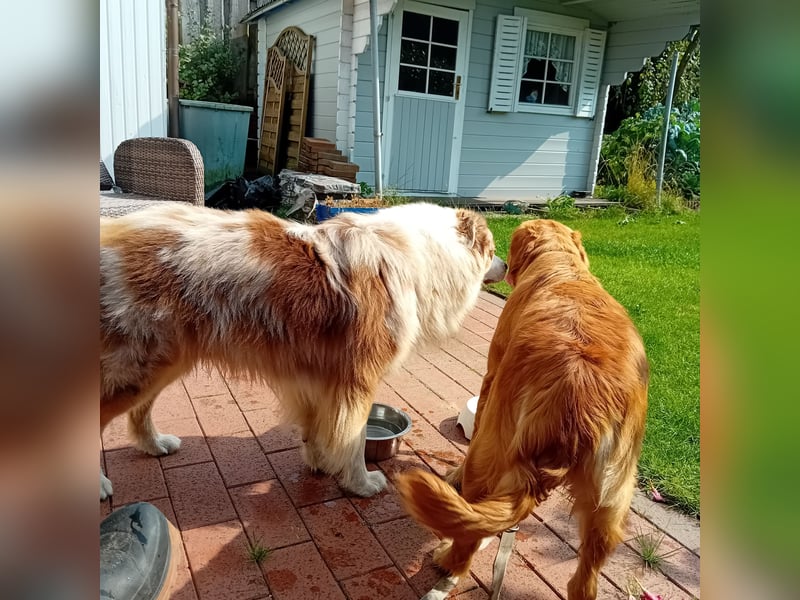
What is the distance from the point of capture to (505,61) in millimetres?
10422

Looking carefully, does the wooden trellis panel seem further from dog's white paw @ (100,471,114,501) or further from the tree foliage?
the tree foliage

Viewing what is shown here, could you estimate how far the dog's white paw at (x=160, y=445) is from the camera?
299cm

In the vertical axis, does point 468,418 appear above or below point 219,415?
above

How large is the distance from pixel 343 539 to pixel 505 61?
31.9 feet

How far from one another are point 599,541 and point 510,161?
1011 centimetres

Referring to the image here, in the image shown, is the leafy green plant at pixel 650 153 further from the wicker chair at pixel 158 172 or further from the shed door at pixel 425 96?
the wicker chair at pixel 158 172

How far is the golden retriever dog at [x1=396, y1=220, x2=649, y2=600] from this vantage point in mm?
1638

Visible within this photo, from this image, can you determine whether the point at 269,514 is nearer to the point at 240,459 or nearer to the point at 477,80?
the point at 240,459

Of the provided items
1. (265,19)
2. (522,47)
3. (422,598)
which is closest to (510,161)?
(522,47)

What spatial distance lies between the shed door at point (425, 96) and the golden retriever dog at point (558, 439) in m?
8.22

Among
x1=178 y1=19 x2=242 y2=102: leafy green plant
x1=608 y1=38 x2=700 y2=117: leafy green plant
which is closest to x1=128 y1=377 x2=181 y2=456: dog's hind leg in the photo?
x1=178 y1=19 x2=242 y2=102: leafy green plant

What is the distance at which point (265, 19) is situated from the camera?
11.6 metres

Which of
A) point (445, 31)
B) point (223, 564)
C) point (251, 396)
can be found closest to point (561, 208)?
point (445, 31)

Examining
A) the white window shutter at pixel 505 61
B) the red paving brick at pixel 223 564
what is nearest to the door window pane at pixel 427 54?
the white window shutter at pixel 505 61
